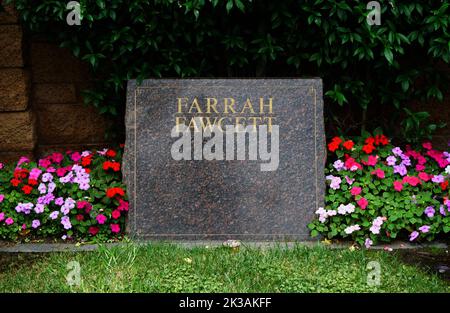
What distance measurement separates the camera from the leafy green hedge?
3.89 meters

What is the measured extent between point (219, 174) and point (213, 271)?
0.80 m

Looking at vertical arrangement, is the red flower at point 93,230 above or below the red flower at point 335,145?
below

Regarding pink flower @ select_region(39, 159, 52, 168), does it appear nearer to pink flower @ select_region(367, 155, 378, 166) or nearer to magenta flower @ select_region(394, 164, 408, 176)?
pink flower @ select_region(367, 155, 378, 166)

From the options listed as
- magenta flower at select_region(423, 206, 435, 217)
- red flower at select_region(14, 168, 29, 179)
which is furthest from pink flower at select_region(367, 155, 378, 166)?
red flower at select_region(14, 168, 29, 179)

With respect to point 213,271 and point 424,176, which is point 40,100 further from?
point 424,176

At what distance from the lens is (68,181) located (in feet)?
12.9

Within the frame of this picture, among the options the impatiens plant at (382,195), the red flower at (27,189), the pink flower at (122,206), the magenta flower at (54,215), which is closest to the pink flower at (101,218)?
the pink flower at (122,206)

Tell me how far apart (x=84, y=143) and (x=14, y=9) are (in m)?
1.07

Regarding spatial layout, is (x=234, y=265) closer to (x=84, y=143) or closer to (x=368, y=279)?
(x=368, y=279)

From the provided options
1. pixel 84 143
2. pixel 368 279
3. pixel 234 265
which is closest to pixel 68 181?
pixel 84 143

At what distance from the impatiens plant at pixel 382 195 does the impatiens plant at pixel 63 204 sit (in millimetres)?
1246

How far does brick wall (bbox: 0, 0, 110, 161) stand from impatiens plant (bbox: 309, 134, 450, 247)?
183cm

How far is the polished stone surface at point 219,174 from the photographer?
3.83 meters

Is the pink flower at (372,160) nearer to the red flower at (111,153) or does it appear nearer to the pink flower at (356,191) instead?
the pink flower at (356,191)
